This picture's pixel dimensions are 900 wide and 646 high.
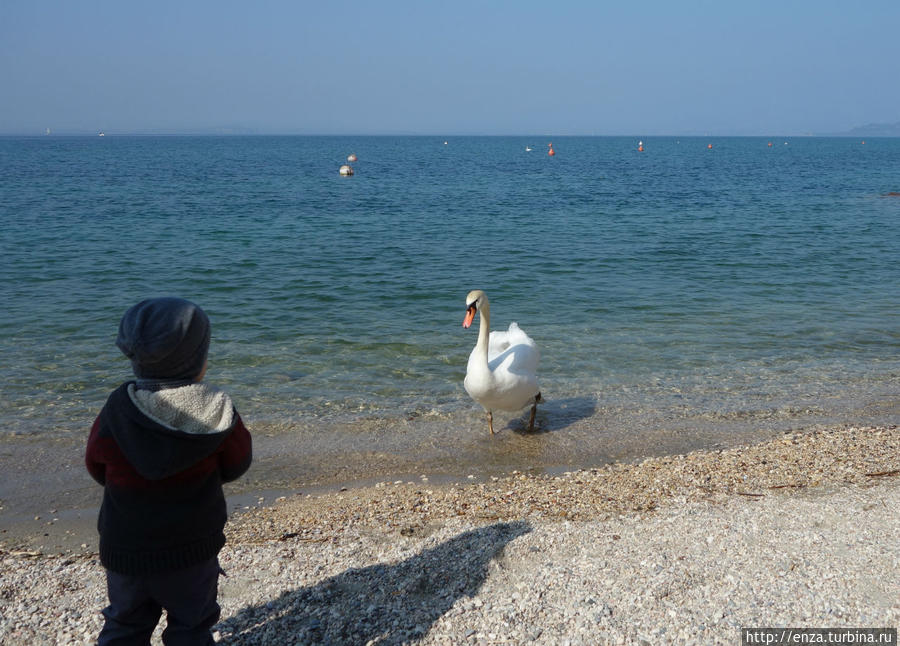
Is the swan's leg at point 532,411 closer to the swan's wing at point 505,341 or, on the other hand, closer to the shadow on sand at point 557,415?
the shadow on sand at point 557,415

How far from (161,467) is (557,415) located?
616 cm

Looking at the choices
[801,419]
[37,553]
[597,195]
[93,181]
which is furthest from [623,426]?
[93,181]

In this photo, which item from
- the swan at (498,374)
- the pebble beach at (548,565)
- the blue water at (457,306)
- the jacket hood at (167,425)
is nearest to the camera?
the jacket hood at (167,425)

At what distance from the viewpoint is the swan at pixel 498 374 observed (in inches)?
290

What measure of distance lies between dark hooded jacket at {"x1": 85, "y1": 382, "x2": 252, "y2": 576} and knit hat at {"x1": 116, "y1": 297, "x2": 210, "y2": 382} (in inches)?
3.6

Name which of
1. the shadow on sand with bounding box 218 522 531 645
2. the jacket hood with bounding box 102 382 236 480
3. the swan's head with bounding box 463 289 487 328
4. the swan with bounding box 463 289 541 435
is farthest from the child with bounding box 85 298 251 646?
the swan's head with bounding box 463 289 487 328

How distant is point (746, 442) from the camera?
747 centimetres

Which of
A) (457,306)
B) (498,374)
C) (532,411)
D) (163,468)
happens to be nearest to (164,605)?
(163,468)

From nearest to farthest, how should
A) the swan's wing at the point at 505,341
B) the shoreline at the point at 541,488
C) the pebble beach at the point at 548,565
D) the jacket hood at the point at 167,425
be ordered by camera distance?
the jacket hood at the point at 167,425 → the pebble beach at the point at 548,565 → the shoreline at the point at 541,488 → the swan's wing at the point at 505,341

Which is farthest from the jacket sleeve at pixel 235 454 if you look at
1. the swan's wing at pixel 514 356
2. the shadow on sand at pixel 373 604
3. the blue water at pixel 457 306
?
the swan's wing at pixel 514 356

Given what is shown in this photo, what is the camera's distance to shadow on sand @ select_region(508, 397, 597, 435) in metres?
8.12

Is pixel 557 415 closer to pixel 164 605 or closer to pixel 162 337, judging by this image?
pixel 164 605

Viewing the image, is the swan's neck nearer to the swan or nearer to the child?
the swan

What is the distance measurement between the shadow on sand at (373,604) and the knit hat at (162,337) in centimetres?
163
